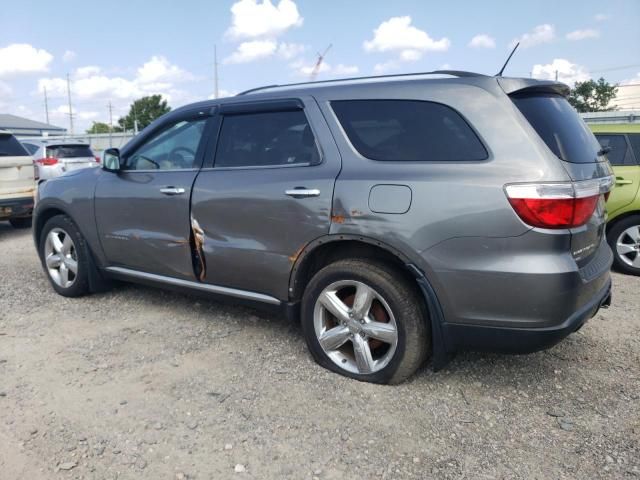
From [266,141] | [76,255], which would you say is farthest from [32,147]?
[266,141]

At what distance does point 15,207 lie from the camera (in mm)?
7590

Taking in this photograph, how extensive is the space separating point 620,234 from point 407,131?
3824 mm

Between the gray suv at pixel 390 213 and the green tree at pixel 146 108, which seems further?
the green tree at pixel 146 108

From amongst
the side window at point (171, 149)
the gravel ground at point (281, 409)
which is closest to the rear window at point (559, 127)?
the gravel ground at point (281, 409)

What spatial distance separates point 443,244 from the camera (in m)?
2.65

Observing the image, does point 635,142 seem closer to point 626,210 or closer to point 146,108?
point 626,210

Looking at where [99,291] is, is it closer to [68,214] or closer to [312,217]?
[68,214]

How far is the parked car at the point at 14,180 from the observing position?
752cm

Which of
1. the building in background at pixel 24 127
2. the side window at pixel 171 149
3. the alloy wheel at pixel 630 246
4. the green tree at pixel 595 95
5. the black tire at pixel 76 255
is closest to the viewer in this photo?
the side window at pixel 171 149

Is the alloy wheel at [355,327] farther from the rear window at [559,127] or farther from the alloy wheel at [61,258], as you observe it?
the alloy wheel at [61,258]

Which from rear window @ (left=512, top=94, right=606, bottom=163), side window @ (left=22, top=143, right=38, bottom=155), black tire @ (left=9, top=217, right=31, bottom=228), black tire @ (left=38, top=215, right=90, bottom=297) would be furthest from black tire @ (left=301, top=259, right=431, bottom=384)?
side window @ (left=22, top=143, right=38, bottom=155)

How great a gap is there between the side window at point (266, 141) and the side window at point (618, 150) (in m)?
4.12

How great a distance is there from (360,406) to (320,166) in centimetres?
139

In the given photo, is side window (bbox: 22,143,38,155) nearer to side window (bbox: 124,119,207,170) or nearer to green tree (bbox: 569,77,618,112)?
side window (bbox: 124,119,207,170)
